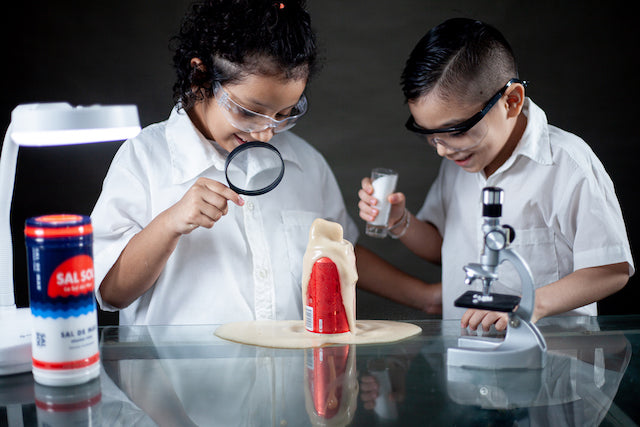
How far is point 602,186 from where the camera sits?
178 centimetres

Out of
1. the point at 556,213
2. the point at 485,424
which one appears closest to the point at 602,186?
the point at 556,213

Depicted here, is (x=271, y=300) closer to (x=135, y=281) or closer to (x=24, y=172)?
(x=135, y=281)

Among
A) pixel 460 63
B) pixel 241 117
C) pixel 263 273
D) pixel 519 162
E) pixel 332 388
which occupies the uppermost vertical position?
pixel 460 63

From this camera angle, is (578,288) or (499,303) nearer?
(499,303)

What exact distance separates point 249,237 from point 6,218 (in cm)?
65

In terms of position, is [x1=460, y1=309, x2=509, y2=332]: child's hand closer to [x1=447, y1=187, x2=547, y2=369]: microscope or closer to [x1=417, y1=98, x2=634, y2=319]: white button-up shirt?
[x1=447, y1=187, x2=547, y2=369]: microscope

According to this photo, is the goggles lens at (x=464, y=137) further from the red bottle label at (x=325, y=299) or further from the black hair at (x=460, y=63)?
the red bottle label at (x=325, y=299)

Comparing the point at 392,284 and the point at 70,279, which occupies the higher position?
the point at 70,279

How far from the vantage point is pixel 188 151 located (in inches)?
68.3

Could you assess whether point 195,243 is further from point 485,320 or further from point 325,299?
point 485,320

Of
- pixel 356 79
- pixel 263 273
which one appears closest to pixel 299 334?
pixel 263 273

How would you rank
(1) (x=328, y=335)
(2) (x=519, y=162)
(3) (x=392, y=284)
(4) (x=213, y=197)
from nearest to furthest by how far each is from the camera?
(1) (x=328, y=335)
(4) (x=213, y=197)
(2) (x=519, y=162)
(3) (x=392, y=284)

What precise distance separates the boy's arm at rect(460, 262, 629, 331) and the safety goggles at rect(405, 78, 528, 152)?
40cm

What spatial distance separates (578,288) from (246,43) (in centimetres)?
98
